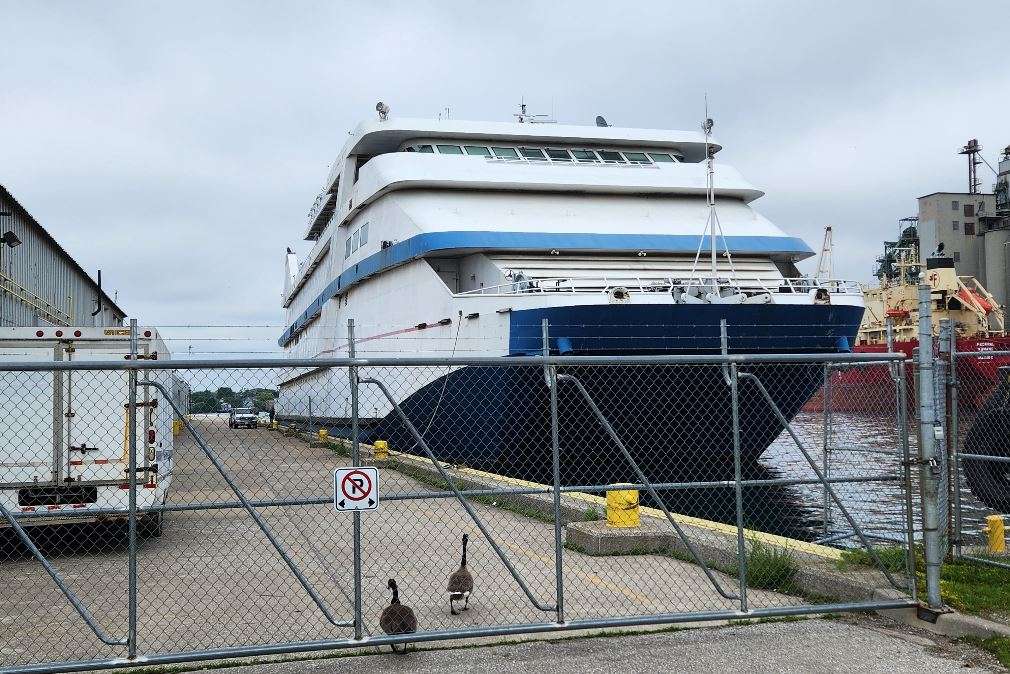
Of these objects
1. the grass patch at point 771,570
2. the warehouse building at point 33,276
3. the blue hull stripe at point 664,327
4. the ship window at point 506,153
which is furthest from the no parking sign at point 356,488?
the ship window at point 506,153

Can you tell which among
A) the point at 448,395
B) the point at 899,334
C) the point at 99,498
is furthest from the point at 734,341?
the point at 899,334

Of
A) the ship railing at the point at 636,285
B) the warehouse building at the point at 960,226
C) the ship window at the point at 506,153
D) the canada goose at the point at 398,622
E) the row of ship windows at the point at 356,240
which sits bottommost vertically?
the canada goose at the point at 398,622

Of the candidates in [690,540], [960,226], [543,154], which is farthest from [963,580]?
[960,226]

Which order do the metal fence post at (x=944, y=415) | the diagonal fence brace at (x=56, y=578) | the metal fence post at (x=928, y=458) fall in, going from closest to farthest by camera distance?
the diagonal fence brace at (x=56, y=578) < the metal fence post at (x=928, y=458) < the metal fence post at (x=944, y=415)

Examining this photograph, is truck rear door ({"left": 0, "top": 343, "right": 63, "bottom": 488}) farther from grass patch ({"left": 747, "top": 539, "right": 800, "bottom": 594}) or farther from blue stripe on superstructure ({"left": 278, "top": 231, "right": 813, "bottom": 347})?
blue stripe on superstructure ({"left": 278, "top": 231, "right": 813, "bottom": 347})

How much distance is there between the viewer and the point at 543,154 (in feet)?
Result: 77.6

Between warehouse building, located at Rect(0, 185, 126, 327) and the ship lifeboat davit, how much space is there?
1792cm

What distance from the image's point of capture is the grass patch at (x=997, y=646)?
18.4 ft

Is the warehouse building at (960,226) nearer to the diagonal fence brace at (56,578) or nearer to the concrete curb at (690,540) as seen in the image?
the concrete curb at (690,540)

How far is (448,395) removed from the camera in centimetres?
1756

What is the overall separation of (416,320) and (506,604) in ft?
43.1

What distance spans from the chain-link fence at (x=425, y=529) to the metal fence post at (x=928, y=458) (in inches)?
6.1

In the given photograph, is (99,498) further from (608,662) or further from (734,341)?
(734,341)

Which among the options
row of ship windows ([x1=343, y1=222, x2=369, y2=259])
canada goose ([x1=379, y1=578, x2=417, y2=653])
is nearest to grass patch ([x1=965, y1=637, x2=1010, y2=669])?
canada goose ([x1=379, y1=578, x2=417, y2=653])
